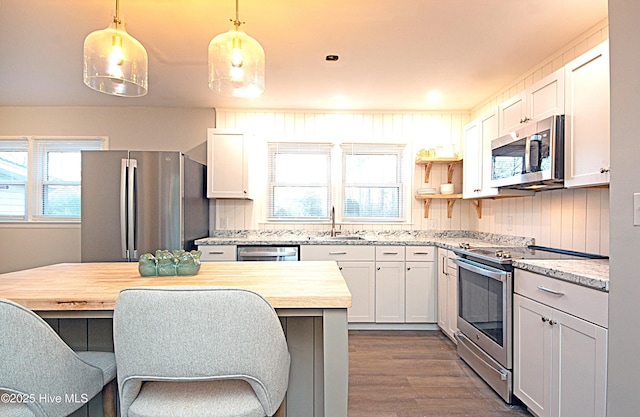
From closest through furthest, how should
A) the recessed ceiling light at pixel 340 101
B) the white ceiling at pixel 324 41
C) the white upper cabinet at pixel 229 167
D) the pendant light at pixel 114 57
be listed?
the pendant light at pixel 114 57 → the white ceiling at pixel 324 41 → the recessed ceiling light at pixel 340 101 → the white upper cabinet at pixel 229 167

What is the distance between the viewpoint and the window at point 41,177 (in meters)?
4.34

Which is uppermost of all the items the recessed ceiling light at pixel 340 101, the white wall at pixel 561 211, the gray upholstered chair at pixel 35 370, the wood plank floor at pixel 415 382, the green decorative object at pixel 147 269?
the recessed ceiling light at pixel 340 101

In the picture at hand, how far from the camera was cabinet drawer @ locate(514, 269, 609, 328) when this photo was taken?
5.11ft

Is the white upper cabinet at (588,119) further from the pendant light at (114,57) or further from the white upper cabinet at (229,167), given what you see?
the white upper cabinet at (229,167)

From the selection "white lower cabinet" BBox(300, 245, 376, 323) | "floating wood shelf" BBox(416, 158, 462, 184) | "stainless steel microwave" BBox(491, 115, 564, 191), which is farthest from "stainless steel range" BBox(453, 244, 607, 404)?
"floating wood shelf" BBox(416, 158, 462, 184)

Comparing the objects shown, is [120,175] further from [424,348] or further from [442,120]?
[442,120]

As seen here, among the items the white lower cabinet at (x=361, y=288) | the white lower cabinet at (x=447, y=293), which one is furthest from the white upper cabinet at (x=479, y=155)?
the white lower cabinet at (x=361, y=288)

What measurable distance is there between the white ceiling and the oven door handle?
1.62 m

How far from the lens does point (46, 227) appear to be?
4312 mm

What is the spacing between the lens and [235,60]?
1753 millimetres

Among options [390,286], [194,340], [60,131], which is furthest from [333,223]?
[60,131]

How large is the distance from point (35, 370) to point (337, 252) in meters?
2.85

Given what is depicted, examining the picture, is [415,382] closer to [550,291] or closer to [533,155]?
[550,291]

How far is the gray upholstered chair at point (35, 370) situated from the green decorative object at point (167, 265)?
2.03 ft
